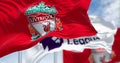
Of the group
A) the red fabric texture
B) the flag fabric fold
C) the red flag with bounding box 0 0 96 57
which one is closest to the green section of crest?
the red flag with bounding box 0 0 96 57

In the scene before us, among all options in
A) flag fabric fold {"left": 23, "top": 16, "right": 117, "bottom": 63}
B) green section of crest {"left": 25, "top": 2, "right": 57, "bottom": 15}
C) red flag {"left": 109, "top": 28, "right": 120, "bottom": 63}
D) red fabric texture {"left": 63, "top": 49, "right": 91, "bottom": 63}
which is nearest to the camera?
green section of crest {"left": 25, "top": 2, "right": 57, "bottom": 15}

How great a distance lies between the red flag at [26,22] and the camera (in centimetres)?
1222

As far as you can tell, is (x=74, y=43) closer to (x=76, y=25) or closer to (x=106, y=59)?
(x=76, y=25)

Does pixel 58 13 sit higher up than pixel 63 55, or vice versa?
pixel 58 13

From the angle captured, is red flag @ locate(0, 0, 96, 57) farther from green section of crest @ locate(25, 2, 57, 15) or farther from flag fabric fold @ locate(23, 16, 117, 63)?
flag fabric fold @ locate(23, 16, 117, 63)

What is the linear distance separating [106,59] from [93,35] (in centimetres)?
266

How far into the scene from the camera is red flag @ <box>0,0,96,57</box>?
40.1ft

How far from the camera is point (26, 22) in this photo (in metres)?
12.4

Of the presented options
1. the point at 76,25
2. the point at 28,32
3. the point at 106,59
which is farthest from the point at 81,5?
the point at 106,59

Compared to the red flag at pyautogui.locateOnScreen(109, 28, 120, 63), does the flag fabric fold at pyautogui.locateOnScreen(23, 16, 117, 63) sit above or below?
above

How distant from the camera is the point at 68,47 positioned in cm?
1318

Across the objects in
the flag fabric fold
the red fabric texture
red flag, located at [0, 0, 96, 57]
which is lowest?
the red fabric texture

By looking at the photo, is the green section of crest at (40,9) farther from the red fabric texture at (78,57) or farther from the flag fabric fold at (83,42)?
the red fabric texture at (78,57)

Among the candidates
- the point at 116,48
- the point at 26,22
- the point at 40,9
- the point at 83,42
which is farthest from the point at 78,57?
the point at 26,22
